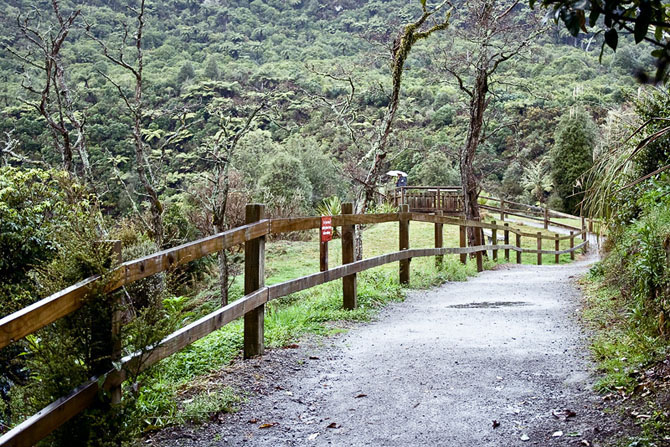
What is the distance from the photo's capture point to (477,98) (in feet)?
55.4

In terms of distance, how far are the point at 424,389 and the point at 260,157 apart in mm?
33281

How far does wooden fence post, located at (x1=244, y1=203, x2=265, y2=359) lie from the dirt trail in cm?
20

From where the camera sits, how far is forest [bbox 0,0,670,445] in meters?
3.28

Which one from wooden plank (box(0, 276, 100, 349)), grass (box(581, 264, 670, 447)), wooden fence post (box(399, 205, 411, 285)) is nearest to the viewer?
wooden plank (box(0, 276, 100, 349))

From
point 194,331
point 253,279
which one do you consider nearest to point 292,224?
point 253,279

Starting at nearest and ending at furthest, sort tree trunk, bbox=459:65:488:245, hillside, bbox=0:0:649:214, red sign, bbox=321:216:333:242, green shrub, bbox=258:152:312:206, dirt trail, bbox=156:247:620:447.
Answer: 1. dirt trail, bbox=156:247:620:447
2. red sign, bbox=321:216:333:242
3. tree trunk, bbox=459:65:488:245
4. hillside, bbox=0:0:649:214
5. green shrub, bbox=258:152:312:206

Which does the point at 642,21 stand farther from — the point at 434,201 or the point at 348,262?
the point at 434,201

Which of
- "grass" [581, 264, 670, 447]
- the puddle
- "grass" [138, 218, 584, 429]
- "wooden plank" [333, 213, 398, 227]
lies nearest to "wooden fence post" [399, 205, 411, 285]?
"grass" [138, 218, 584, 429]

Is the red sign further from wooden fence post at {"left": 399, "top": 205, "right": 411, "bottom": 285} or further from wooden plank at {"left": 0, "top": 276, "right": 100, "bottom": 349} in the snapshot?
wooden plank at {"left": 0, "top": 276, "right": 100, "bottom": 349}

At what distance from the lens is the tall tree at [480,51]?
16.0m

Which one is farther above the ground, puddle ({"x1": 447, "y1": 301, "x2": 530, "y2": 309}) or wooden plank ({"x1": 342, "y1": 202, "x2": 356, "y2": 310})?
wooden plank ({"x1": 342, "y1": 202, "x2": 356, "y2": 310})

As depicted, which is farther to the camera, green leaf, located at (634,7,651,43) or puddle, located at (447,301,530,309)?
puddle, located at (447,301,530,309)

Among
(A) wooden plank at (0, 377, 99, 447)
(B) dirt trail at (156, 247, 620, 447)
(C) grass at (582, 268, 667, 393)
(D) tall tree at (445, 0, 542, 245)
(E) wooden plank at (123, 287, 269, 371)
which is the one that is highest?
(D) tall tree at (445, 0, 542, 245)

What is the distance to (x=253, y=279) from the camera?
5023 mm
